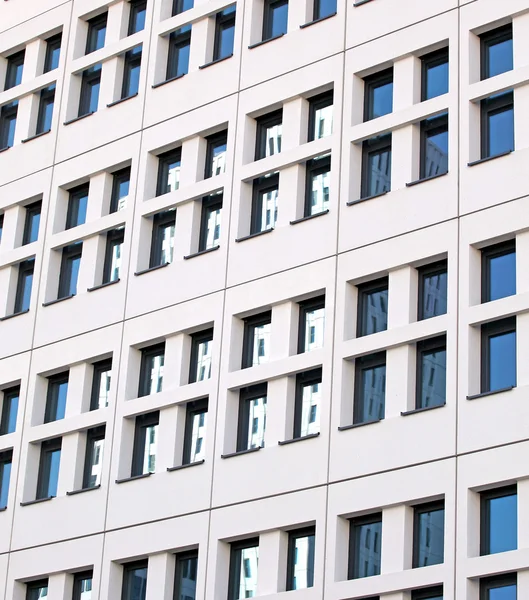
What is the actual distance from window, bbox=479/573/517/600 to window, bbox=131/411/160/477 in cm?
891

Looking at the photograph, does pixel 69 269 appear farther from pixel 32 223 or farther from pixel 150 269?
pixel 150 269

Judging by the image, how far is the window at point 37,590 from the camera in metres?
37.7

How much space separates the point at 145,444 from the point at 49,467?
2952 mm

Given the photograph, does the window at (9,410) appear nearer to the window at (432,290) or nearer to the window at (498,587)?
the window at (432,290)

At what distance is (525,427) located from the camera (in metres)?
31.2

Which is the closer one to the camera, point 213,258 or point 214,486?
point 214,486

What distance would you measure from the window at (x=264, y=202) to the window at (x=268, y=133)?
70 centimetres

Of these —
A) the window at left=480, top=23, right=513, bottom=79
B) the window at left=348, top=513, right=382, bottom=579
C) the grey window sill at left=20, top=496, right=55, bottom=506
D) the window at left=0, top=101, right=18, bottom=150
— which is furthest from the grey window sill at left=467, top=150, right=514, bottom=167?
the window at left=0, top=101, right=18, bottom=150

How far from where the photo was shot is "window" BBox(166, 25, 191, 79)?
4169cm

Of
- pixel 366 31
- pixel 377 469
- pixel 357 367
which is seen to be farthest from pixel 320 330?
A: pixel 366 31

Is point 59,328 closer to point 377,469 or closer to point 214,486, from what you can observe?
point 214,486

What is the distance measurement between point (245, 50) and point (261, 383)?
8.43 m

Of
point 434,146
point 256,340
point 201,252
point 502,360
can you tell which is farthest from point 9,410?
point 502,360

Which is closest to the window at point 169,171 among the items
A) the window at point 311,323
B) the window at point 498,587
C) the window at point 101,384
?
the window at point 101,384
